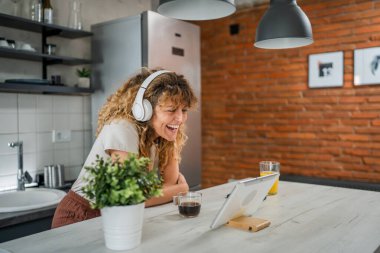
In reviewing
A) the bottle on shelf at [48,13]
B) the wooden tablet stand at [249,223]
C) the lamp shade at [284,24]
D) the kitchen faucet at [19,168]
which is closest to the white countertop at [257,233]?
the wooden tablet stand at [249,223]

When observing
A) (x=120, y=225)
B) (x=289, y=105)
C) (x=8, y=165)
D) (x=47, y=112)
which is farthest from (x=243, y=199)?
(x=289, y=105)

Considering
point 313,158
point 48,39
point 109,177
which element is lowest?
point 313,158

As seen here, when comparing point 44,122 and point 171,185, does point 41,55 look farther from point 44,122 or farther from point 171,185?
point 171,185

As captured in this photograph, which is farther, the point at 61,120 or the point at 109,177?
the point at 61,120

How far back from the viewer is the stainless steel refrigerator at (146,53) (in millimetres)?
2760

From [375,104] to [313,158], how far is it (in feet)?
2.58

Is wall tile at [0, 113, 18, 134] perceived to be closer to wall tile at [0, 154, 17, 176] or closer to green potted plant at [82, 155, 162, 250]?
wall tile at [0, 154, 17, 176]

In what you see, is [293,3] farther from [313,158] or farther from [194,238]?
[313,158]

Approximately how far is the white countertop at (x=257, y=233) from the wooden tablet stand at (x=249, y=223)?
2 cm

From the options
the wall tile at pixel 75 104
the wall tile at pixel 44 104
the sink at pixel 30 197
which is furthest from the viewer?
the wall tile at pixel 75 104

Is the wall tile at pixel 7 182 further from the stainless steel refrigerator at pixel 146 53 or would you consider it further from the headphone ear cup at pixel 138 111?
the headphone ear cup at pixel 138 111

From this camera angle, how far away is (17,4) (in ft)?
8.41

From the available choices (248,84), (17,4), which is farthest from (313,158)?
(17,4)

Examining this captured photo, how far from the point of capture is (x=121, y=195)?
0.99 metres
